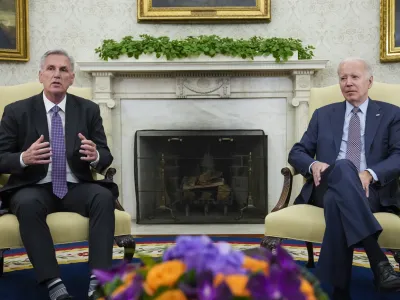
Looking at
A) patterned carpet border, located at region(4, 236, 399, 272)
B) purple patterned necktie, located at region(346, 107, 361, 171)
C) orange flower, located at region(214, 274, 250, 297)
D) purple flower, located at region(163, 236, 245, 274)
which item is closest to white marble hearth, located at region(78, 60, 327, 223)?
patterned carpet border, located at region(4, 236, 399, 272)

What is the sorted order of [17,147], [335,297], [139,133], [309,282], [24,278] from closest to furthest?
[309,282] < [335,297] < [17,147] < [24,278] < [139,133]

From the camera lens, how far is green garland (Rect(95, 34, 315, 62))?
5457 millimetres

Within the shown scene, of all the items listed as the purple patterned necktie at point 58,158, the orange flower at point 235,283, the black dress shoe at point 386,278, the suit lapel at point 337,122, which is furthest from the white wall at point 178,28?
the orange flower at point 235,283

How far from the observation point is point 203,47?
5.47m

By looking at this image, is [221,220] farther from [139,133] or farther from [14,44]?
[14,44]

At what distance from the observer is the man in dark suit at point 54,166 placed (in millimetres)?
2680

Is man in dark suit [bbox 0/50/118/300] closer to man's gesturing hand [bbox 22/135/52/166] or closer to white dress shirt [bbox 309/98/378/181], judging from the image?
man's gesturing hand [bbox 22/135/52/166]

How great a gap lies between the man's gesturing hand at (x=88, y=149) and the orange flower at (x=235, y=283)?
2092mm

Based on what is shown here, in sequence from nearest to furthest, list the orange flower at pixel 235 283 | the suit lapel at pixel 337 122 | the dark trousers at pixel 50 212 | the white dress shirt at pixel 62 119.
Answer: the orange flower at pixel 235 283 < the dark trousers at pixel 50 212 < the white dress shirt at pixel 62 119 < the suit lapel at pixel 337 122

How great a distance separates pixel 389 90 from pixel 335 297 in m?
1.64

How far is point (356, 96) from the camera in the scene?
11.0ft

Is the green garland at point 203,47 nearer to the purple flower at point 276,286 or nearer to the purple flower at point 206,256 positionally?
the purple flower at point 206,256

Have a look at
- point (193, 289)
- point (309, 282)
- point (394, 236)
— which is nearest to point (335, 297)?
point (394, 236)

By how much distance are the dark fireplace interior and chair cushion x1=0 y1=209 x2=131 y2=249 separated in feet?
9.49
